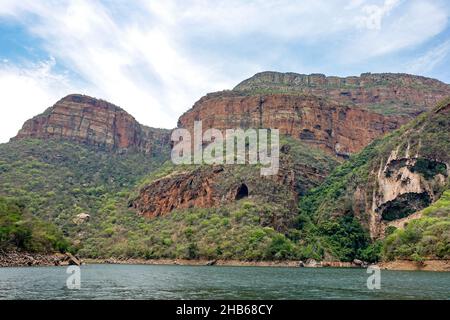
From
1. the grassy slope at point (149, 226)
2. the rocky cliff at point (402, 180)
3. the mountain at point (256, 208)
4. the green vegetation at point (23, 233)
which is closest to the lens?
the green vegetation at point (23, 233)

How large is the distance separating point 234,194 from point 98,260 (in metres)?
52.7

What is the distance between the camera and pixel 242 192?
173 meters

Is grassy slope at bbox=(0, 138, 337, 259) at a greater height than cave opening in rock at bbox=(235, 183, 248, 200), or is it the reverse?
cave opening in rock at bbox=(235, 183, 248, 200)

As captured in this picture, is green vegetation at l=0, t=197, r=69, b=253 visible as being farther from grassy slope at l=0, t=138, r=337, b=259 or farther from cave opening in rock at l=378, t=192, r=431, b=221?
cave opening in rock at l=378, t=192, r=431, b=221

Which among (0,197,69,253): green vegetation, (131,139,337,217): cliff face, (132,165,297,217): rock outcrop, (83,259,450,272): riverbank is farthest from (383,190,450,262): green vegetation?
(0,197,69,253): green vegetation

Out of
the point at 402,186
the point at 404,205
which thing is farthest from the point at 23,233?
the point at 404,205

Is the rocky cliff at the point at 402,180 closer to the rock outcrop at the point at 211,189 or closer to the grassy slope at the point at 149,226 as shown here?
the rock outcrop at the point at 211,189

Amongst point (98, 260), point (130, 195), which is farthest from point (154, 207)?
point (98, 260)

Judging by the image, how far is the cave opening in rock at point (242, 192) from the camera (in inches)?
6716

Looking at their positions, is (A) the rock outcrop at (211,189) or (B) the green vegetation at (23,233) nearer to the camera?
(B) the green vegetation at (23,233)

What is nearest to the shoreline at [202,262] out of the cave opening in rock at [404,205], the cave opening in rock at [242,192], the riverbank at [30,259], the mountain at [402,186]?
the riverbank at [30,259]

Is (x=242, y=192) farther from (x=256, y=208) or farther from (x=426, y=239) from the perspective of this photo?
(x=426, y=239)

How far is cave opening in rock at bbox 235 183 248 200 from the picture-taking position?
6716 inches
